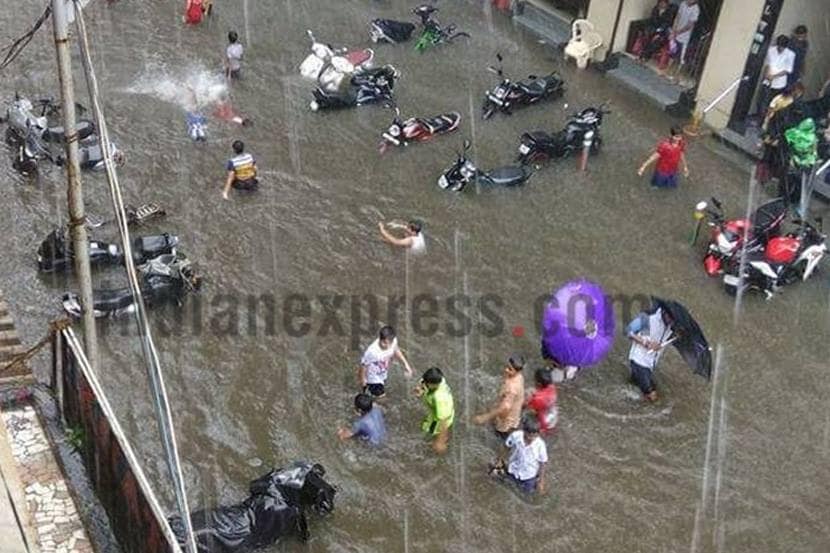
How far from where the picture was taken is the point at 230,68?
18.8m

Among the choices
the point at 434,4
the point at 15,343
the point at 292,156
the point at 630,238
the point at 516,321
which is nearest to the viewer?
the point at 15,343

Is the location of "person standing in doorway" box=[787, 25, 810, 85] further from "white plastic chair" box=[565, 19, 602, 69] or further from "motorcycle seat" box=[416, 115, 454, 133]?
"motorcycle seat" box=[416, 115, 454, 133]

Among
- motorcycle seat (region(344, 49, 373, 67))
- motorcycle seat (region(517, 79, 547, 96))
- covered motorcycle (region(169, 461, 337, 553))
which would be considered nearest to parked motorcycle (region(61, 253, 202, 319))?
covered motorcycle (region(169, 461, 337, 553))

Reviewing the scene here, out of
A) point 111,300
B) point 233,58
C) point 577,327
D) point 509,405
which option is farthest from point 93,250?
point 577,327

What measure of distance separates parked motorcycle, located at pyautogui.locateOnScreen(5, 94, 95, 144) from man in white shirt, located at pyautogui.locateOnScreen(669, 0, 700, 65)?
37.9 feet

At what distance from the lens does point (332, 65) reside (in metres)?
18.1

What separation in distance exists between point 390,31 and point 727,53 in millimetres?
6961

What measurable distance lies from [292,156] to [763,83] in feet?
28.4

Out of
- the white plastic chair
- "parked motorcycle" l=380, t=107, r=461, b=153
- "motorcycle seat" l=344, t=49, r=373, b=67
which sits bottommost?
"parked motorcycle" l=380, t=107, r=461, b=153

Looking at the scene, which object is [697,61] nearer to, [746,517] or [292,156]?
[292,156]

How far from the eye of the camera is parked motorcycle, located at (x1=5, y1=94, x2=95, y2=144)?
620 inches

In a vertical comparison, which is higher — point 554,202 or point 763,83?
point 763,83

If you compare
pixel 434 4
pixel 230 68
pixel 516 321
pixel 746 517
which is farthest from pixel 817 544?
pixel 434 4

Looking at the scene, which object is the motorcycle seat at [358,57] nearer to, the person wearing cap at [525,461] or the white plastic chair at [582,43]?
the white plastic chair at [582,43]
